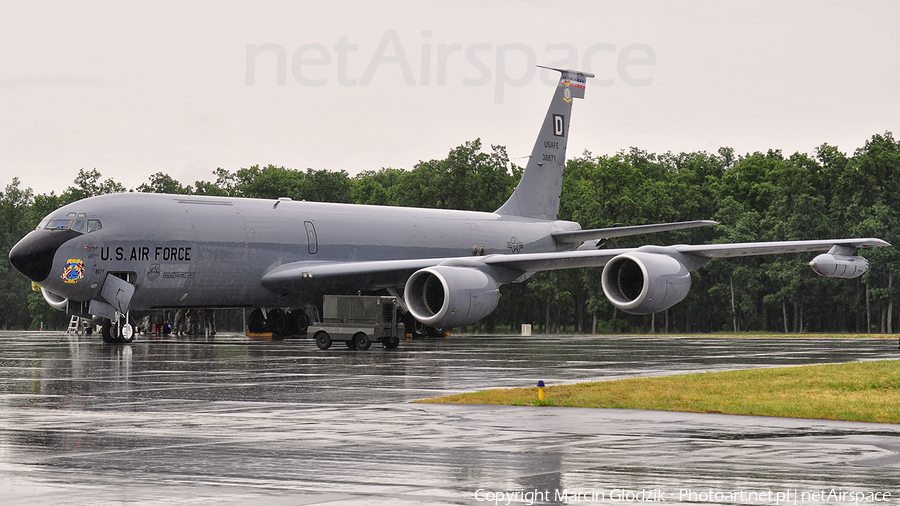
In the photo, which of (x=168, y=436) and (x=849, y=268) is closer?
(x=168, y=436)

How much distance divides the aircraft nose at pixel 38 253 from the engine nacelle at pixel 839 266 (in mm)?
20718

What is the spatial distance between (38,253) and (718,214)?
2562 inches

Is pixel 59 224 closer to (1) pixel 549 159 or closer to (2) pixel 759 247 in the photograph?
(2) pixel 759 247

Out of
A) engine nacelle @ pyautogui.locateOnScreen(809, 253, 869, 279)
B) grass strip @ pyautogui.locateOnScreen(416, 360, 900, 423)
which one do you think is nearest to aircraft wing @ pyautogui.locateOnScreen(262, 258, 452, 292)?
engine nacelle @ pyautogui.locateOnScreen(809, 253, 869, 279)

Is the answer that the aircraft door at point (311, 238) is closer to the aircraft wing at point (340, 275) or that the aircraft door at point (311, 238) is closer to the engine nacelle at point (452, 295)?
the aircraft wing at point (340, 275)

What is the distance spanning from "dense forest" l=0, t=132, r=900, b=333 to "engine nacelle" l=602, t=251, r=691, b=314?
169ft

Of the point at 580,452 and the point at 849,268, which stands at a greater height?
the point at 849,268

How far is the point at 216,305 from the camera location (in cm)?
3591

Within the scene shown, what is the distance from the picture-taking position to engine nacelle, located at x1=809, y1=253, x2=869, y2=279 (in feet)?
108

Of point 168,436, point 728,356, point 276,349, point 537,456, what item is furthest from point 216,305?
point 537,456

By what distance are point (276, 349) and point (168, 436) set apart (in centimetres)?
2005

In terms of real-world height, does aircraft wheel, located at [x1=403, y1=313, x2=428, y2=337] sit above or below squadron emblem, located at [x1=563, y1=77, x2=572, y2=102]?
below

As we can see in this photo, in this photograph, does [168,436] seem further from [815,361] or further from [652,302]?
[652,302]

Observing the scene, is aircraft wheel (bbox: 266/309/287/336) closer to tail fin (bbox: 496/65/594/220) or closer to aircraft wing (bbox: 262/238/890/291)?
aircraft wing (bbox: 262/238/890/291)
